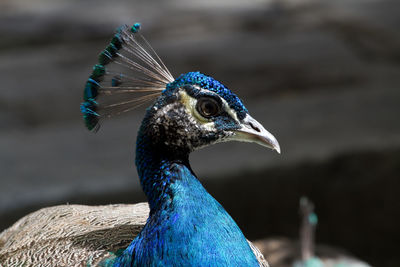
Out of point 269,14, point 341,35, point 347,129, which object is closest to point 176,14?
point 269,14

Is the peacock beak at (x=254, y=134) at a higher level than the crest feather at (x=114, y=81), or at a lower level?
lower

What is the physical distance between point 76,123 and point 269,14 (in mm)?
2269

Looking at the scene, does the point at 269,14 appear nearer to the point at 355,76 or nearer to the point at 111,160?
the point at 355,76

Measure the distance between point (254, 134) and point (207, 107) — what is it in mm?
107

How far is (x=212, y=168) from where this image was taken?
2.67 m

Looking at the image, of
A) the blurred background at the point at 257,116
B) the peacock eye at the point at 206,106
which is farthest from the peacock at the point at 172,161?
the blurred background at the point at 257,116

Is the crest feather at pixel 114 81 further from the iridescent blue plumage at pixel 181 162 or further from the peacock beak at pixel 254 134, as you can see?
the peacock beak at pixel 254 134

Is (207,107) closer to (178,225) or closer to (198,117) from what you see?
(198,117)

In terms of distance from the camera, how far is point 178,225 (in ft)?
3.91

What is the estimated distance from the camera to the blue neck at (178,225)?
3.85 feet

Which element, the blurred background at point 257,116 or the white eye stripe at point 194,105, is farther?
the blurred background at point 257,116

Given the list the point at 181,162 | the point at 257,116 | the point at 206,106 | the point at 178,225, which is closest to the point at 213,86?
the point at 206,106

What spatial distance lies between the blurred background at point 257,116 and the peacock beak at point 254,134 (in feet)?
1.81

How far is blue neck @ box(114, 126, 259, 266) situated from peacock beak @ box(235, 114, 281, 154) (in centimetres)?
12
